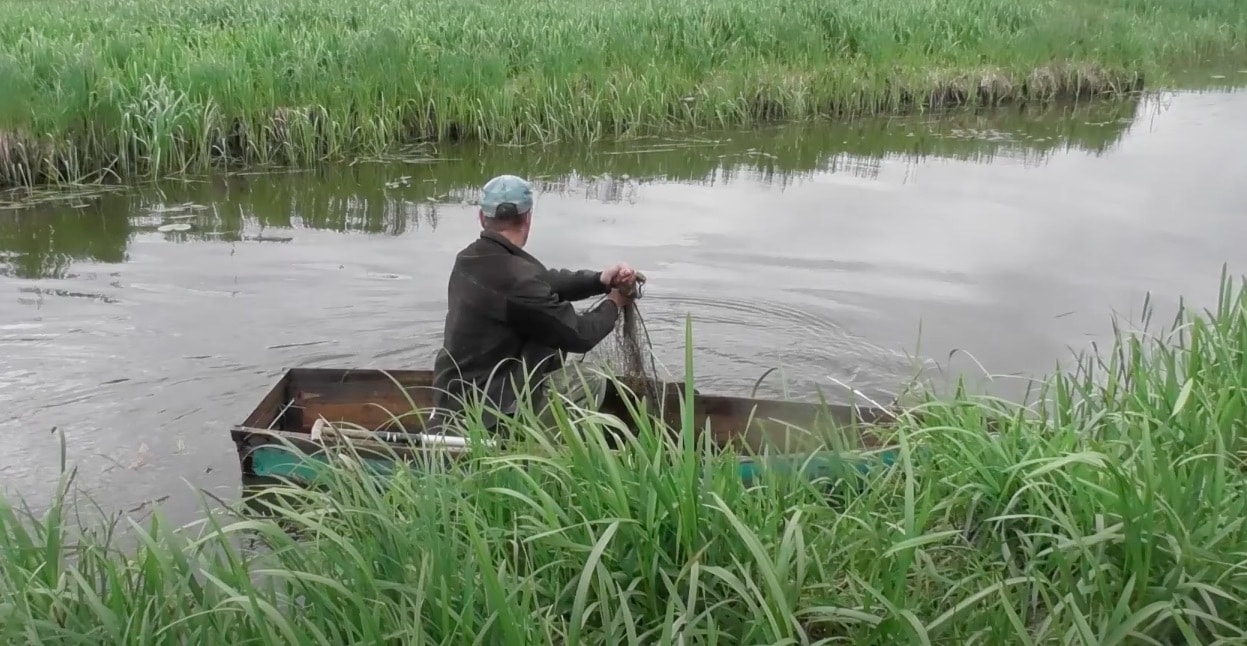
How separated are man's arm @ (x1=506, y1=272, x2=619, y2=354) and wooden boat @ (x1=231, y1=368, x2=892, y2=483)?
30 centimetres

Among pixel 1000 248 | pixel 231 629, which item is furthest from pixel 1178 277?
pixel 231 629

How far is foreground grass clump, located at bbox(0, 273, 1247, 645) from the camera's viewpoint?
7.58 ft

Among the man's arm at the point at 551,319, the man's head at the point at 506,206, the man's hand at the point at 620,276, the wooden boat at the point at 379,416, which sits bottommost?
the wooden boat at the point at 379,416

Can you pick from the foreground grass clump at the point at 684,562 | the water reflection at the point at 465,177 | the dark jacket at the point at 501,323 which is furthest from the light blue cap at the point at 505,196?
the water reflection at the point at 465,177

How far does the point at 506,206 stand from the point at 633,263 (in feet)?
12.2

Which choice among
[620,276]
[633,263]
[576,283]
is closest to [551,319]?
[620,276]

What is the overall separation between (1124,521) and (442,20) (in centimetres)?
1155

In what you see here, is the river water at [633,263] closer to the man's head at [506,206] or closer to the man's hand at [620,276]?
the man's hand at [620,276]

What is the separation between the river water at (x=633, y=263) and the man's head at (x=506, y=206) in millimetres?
1665

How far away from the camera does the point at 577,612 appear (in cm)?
224

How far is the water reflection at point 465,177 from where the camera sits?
7.93 m

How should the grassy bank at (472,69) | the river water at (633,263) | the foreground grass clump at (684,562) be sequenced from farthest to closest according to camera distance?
the grassy bank at (472,69) < the river water at (633,263) < the foreground grass clump at (684,562)

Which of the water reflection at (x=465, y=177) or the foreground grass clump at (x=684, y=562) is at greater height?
the water reflection at (x=465, y=177)

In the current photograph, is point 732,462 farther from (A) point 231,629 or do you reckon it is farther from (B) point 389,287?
(B) point 389,287
